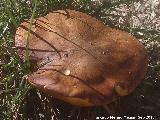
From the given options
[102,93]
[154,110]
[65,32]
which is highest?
[65,32]

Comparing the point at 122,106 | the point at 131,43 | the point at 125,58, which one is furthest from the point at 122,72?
the point at 122,106

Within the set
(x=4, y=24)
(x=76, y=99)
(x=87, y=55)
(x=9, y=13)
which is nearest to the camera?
(x=76, y=99)

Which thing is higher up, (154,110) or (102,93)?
(102,93)

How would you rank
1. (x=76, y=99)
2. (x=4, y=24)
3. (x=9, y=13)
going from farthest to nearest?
(x=4, y=24) < (x=9, y=13) < (x=76, y=99)

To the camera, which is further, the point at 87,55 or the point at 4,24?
the point at 4,24

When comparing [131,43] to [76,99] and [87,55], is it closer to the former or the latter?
[87,55]

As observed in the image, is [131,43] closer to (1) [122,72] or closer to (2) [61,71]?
(1) [122,72]
